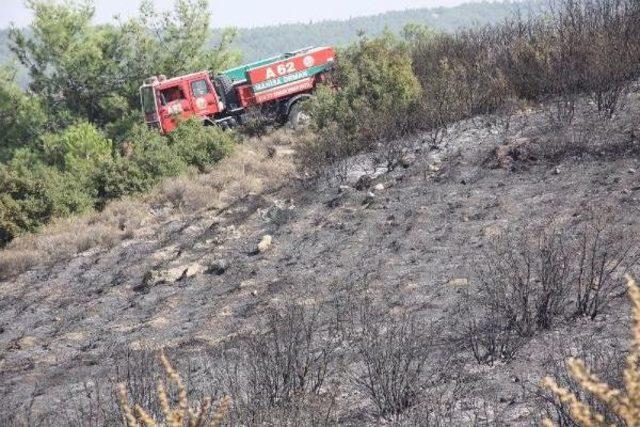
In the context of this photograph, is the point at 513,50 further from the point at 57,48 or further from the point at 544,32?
the point at 57,48

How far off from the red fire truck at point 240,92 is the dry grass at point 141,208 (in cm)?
373

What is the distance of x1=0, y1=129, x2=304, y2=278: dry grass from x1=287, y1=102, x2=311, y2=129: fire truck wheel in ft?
10.2

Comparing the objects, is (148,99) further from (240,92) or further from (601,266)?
(601,266)

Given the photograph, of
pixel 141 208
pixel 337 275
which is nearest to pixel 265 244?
pixel 337 275

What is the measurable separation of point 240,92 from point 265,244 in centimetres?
1063

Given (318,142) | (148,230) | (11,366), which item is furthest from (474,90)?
(11,366)

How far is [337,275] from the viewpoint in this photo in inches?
321

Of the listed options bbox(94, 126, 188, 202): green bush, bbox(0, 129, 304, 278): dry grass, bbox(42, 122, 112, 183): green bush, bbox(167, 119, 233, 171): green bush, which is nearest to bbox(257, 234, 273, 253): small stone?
bbox(0, 129, 304, 278): dry grass

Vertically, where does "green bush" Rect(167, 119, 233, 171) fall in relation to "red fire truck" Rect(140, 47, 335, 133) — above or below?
below

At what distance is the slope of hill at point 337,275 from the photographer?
501 cm

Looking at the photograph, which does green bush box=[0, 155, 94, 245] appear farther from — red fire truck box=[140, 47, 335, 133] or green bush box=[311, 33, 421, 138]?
green bush box=[311, 33, 421, 138]

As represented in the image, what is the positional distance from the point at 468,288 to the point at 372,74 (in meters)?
8.99

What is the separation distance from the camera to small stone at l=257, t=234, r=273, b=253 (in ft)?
31.9

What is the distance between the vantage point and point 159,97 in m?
19.1
